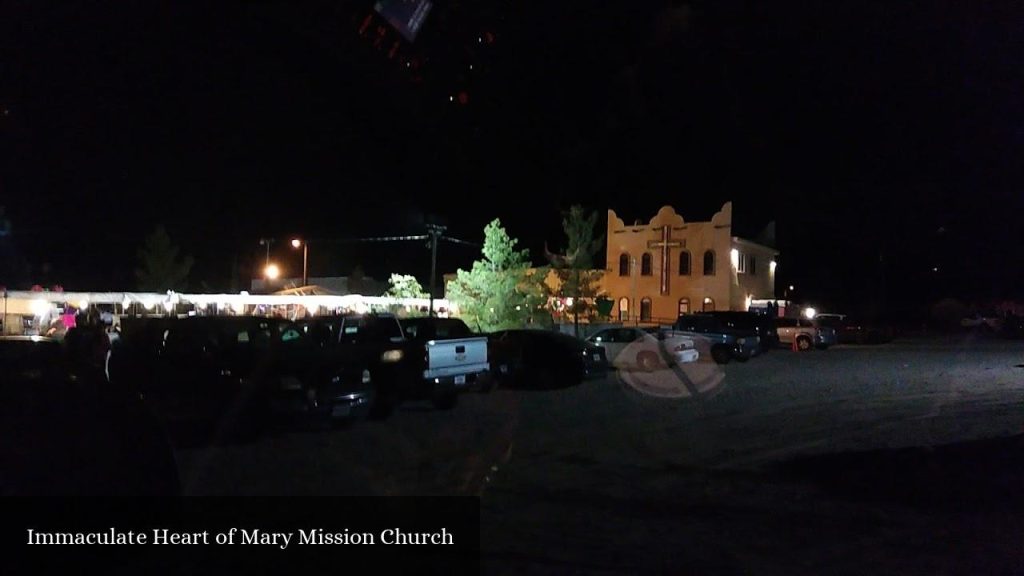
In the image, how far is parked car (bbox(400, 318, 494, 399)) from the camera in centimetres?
1550

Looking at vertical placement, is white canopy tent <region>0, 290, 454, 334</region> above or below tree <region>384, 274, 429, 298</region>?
below

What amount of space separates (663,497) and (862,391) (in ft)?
40.5

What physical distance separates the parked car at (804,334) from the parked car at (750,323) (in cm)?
222

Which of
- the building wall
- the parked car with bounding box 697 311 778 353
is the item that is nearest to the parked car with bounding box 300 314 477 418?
the parked car with bounding box 697 311 778 353

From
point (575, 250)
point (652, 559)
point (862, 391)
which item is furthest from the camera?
point (575, 250)

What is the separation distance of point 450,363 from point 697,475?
6.90m

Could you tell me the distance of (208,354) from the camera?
508 inches

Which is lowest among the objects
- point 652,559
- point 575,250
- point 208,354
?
point 652,559

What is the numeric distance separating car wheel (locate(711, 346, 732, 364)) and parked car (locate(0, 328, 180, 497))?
78.3 feet

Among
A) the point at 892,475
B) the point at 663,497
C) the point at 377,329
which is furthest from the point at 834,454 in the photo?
the point at 377,329

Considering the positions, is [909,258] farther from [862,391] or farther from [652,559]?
[652,559]

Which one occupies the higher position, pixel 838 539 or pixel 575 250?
pixel 575 250

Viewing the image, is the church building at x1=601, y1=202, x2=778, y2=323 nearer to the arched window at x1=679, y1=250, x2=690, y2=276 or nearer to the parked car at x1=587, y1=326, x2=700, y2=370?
the arched window at x1=679, y1=250, x2=690, y2=276

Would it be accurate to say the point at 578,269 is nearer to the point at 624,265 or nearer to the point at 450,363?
the point at 624,265
